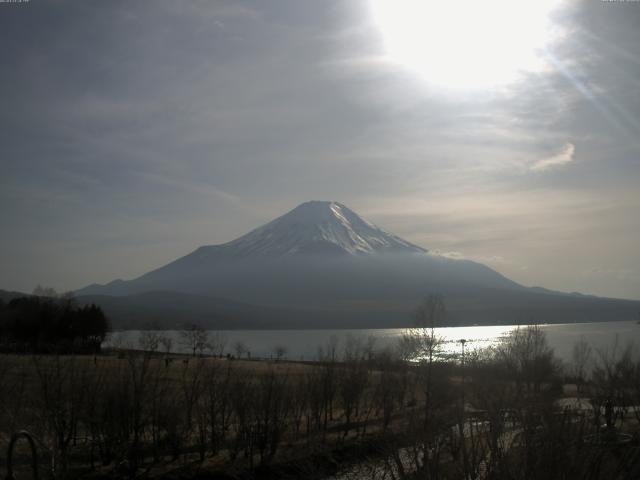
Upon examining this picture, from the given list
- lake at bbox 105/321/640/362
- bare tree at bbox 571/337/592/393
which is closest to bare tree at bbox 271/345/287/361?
lake at bbox 105/321/640/362

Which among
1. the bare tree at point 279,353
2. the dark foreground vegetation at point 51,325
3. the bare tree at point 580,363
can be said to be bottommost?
the bare tree at point 279,353

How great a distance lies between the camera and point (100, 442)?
68.3 ft

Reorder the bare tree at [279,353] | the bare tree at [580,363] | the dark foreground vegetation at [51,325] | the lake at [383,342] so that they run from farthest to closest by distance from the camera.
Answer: the lake at [383,342], the bare tree at [279,353], the dark foreground vegetation at [51,325], the bare tree at [580,363]

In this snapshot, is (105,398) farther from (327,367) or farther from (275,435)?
(327,367)

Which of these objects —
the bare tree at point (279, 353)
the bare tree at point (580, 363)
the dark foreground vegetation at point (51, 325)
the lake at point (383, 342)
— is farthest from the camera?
the lake at point (383, 342)

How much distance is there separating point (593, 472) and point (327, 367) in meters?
23.5

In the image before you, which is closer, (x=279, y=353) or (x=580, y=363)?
(x=580, y=363)

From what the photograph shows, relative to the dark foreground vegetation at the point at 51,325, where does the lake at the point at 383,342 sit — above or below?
below

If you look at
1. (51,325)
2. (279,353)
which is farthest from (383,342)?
(51,325)

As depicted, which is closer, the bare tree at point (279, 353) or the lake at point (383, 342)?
the bare tree at point (279, 353)

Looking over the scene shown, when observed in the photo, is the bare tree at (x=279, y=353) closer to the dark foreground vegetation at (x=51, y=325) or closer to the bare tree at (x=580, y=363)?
the dark foreground vegetation at (x=51, y=325)

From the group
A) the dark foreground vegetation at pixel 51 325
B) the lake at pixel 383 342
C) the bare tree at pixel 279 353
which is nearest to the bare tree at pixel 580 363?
the lake at pixel 383 342

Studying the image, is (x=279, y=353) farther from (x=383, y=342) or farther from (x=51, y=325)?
(x=383, y=342)

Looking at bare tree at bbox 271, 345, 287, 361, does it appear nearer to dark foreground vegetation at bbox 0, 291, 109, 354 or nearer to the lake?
the lake
